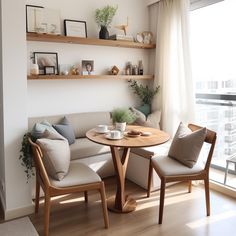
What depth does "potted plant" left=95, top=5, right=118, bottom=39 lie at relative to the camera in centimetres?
351

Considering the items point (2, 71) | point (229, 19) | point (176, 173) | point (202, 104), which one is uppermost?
point (229, 19)

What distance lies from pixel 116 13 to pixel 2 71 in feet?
7.11

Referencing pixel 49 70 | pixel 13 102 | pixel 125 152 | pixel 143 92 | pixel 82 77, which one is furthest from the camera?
pixel 143 92

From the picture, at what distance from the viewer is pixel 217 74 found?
3.33m

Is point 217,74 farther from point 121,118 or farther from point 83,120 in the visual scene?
point 83,120

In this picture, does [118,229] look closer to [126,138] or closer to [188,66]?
[126,138]

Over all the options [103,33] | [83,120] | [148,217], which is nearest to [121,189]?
[148,217]

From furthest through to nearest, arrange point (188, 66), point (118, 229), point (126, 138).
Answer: point (188, 66) < point (126, 138) < point (118, 229)

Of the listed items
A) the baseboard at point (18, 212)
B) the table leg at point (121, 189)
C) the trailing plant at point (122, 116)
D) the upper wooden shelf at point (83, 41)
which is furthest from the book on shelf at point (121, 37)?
the baseboard at point (18, 212)

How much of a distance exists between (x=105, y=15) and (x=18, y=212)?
269 cm

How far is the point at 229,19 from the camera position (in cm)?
311

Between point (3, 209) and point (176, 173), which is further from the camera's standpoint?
point (3, 209)

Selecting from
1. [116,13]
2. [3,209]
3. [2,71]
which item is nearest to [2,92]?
[2,71]

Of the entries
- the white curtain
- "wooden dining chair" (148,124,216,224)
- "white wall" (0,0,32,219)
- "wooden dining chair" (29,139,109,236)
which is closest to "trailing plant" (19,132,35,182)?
"white wall" (0,0,32,219)
